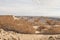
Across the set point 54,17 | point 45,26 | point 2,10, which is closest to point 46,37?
point 45,26

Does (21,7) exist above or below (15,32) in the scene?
above

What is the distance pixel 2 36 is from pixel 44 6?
2.46 feet

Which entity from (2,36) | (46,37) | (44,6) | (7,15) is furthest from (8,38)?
(44,6)

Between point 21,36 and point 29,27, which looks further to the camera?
point 29,27

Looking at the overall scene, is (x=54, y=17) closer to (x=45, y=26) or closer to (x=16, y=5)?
(x=45, y=26)

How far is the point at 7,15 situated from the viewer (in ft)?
8.61

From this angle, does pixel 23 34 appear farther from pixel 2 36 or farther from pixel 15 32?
pixel 2 36

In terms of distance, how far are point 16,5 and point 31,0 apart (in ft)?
0.77

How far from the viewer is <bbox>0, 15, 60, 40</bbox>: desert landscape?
2.51 m

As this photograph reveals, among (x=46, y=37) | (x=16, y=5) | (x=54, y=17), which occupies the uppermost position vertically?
(x=16, y=5)

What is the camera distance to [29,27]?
2.61 m

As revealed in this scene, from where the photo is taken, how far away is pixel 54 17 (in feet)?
8.76

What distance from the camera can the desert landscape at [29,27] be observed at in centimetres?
251

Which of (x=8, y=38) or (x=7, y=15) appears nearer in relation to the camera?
(x=8, y=38)
